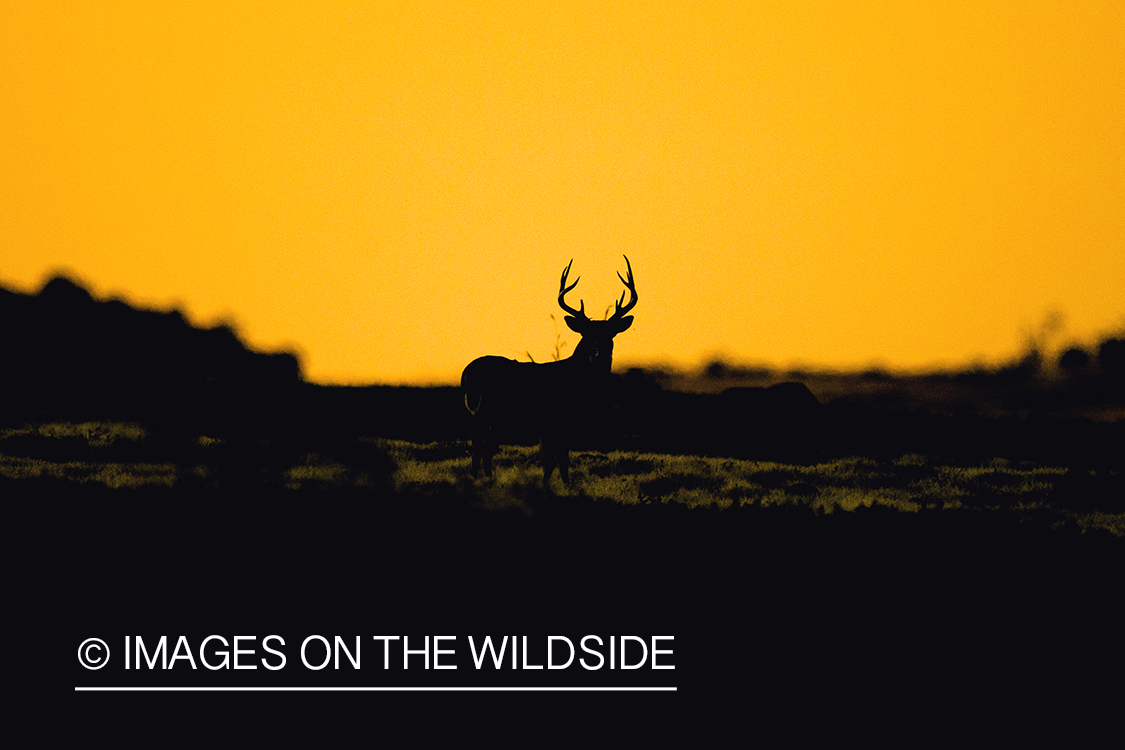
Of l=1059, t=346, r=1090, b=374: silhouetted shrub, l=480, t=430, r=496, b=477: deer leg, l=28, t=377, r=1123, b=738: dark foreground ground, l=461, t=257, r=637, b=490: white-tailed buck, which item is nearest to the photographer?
l=28, t=377, r=1123, b=738: dark foreground ground

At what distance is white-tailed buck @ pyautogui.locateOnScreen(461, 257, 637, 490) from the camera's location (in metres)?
15.9

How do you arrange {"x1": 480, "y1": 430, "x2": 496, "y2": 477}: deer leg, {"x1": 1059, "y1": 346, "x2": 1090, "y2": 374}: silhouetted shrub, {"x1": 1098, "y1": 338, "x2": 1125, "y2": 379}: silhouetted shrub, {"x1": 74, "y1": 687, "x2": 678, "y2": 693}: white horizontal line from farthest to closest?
{"x1": 1059, "y1": 346, "x2": 1090, "y2": 374}: silhouetted shrub, {"x1": 1098, "y1": 338, "x2": 1125, "y2": 379}: silhouetted shrub, {"x1": 480, "y1": 430, "x2": 496, "y2": 477}: deer leg, {"x1": 74, "y1": 687, "x2": 678, "y2": 693}: white horizontal line

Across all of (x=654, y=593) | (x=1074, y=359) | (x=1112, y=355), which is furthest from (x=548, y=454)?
(x=1074, y=359)

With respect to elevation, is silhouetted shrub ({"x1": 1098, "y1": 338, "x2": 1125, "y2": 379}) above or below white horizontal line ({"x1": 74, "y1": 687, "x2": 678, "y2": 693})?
above

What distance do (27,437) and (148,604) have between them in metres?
14.6

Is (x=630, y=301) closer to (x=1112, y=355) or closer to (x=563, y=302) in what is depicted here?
(x=563, y=302)

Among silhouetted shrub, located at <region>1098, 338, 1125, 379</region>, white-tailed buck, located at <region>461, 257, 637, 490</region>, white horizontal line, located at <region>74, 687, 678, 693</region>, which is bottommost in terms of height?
white horizontal line, located at <region>74, 687, 678, 693</region>

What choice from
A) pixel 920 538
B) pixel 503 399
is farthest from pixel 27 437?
pixel 920 538

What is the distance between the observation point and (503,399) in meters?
16.5

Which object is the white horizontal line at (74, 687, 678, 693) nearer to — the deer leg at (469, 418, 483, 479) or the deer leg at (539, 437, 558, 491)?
the deer leg at (539, 437, 558, 491)

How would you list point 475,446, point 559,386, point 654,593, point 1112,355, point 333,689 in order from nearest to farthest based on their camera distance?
point 333,689, point 654,593, point 559,386, point 475,446, point 1112,355

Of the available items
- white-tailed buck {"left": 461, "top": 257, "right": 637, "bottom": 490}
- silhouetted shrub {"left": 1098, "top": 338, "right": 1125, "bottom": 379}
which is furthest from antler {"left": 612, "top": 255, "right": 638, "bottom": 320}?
silhouetted shrub {"left": 1098, "top": 338, "right": 1125, "bottom": 379}

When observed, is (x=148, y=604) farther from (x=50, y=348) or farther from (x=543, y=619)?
(x=50, y=348)

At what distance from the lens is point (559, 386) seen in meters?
15.9
